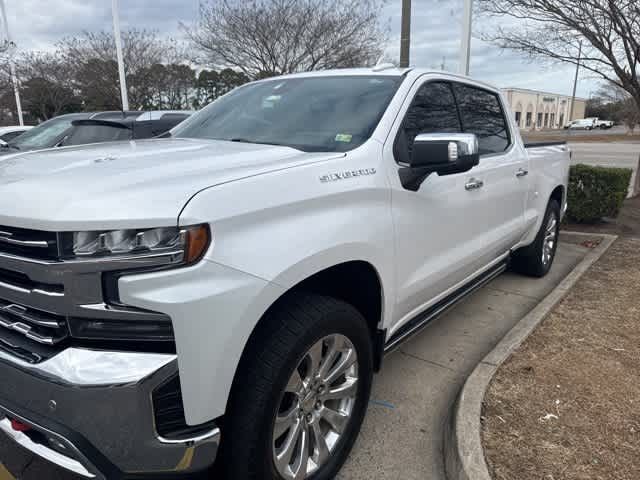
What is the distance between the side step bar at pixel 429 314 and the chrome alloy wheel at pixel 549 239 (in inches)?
61.0

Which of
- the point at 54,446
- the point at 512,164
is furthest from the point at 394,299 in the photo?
the point at 512,164

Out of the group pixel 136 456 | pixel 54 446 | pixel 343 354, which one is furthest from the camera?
pixel 343 354

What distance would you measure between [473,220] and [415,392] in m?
1.15

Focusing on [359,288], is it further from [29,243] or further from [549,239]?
[549,239]

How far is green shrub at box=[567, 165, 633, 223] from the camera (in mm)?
7242

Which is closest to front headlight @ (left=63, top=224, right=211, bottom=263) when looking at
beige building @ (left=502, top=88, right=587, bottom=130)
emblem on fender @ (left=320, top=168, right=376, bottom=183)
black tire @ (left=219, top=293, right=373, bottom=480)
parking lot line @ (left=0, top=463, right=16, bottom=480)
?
black tire @ (left=219, top=293, right=373, bottom=480)

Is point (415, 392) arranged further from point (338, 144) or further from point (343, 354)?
point (338, 144)

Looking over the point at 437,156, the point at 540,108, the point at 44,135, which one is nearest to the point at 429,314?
the point at 437,156

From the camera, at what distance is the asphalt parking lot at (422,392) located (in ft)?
8.10

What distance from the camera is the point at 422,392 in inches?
124

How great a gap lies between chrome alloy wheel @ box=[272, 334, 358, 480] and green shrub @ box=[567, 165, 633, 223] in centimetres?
643

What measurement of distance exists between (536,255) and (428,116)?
8.56 ft

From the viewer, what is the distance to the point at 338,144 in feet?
8.34

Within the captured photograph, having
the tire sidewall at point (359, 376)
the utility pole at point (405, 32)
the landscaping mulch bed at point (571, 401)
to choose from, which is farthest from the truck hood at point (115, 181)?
the utility pole at point (405, 32)
